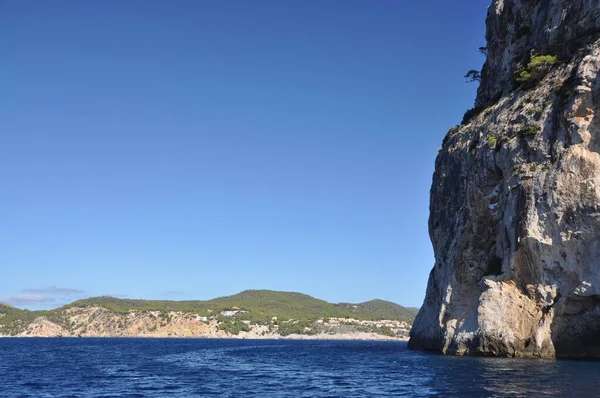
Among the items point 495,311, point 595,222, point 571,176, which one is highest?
point 571,176

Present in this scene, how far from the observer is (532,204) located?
44.9 metres

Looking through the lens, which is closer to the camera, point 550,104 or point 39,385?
point 39,385

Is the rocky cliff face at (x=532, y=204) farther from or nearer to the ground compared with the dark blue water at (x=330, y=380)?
farther from the ground

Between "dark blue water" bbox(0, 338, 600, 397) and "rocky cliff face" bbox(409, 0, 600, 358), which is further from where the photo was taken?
"rocky cliff face" bbox(409, 0, 600, 358)

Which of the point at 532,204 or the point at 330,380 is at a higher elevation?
the point at 532,204

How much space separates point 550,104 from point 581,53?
4784mm

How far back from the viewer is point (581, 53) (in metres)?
46.9

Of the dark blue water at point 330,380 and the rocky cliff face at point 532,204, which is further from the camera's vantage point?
the rocky cliff face at point 532,204

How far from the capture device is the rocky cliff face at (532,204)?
4162cm

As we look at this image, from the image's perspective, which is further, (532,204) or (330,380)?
(532,204)

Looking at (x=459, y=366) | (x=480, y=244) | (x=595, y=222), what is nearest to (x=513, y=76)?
(x=480, y=244)

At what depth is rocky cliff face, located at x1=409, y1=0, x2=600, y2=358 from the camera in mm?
41625

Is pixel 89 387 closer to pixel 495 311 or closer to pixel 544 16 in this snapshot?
pixel 495 311

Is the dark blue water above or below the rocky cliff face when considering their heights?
below
